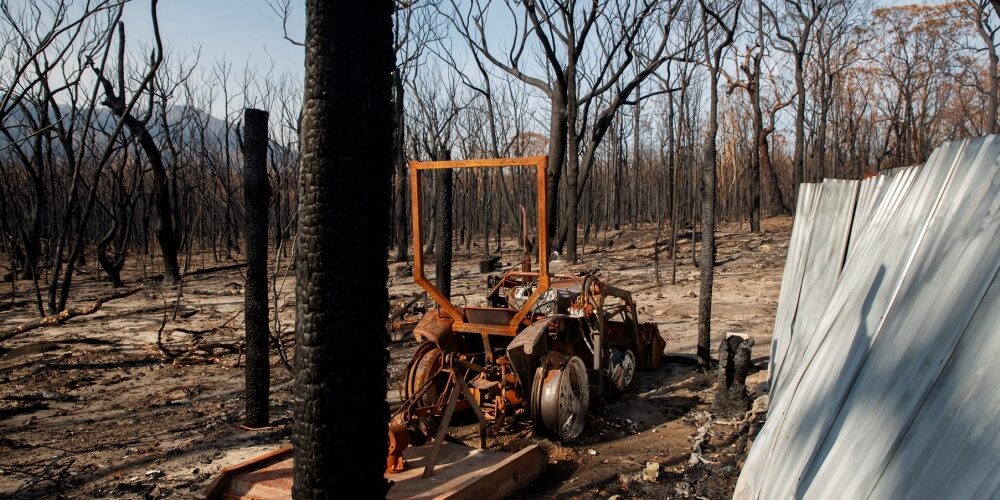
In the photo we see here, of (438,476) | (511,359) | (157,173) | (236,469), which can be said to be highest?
(157,173)

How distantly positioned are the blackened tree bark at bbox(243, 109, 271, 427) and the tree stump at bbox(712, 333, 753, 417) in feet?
14.2

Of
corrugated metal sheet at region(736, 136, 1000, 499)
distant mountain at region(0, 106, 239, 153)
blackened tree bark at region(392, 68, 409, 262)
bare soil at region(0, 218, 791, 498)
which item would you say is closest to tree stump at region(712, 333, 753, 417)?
bare soil at region(0, 218, 791, 498)

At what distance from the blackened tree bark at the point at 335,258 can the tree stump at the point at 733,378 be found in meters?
4.86

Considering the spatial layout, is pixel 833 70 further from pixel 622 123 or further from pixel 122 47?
pixel 122 47

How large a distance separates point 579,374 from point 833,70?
2488 cm

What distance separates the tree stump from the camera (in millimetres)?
6512

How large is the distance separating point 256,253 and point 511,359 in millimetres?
2443

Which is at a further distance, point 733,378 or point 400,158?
point 400,158

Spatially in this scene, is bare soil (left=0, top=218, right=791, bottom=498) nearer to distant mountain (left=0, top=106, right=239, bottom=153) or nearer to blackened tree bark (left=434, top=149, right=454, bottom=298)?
blackened tree bark (left=434, top=149, right=454, bottom=298)

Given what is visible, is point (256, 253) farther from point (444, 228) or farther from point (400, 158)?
point (400, 158)

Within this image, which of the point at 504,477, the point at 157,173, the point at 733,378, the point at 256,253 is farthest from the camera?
the point at 157,173

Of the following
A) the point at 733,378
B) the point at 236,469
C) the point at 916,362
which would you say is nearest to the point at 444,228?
the point at 733,378

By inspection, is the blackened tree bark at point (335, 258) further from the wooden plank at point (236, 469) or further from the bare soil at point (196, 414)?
the bare soil at point (196, 414)

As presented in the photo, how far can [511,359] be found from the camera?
582cm
